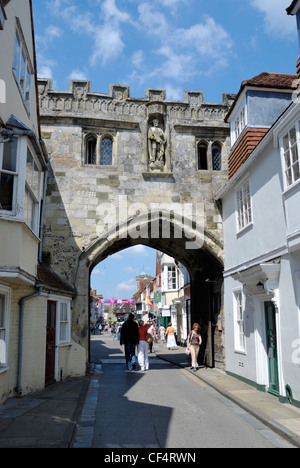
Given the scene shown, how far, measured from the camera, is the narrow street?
5715mm

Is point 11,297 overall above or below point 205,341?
above

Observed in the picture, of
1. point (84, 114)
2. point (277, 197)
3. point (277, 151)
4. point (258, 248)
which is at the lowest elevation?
point (258, 248)

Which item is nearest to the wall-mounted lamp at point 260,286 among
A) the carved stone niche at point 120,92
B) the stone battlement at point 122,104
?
the stone battlement at point 122,104

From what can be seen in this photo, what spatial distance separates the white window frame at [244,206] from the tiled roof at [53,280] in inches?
199

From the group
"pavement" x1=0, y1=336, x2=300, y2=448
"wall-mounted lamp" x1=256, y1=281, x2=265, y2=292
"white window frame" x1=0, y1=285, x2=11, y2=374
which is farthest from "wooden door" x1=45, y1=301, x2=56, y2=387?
"wall-mounted lamp" x1=256, y1=281, x2=265, y2=292

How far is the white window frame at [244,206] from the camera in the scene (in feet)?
35.7

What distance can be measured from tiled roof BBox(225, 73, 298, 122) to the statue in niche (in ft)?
9.55

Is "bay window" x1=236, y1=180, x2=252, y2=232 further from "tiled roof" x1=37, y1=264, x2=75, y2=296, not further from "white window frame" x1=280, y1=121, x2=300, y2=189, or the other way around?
"tiled roof" x1=37, y1=264, x2=75, y2=296

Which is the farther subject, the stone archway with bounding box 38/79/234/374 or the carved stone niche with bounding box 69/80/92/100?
the carved stone niche with bounding box 69/80/92/100

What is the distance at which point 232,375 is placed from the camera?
39.4 feet

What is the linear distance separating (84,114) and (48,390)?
8328 mm
